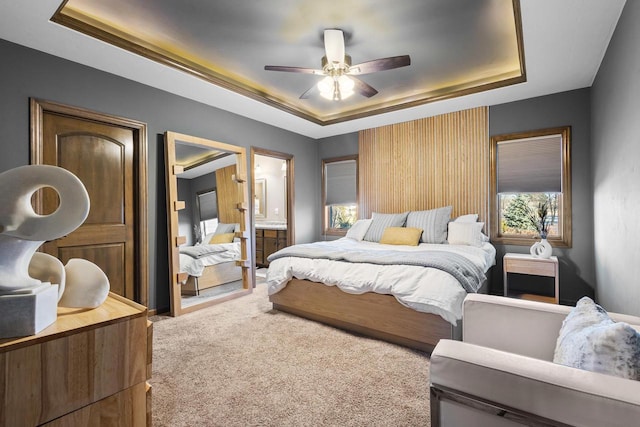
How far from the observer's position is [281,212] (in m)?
6.45

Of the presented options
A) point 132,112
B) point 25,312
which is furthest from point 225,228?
point 25,312

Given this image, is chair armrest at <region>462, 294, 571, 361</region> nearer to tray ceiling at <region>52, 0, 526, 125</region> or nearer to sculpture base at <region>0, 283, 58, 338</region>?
sculpture base at <region>0, 283, 58, 338</region>

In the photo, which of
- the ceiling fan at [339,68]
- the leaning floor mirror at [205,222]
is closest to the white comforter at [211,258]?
the leaning floor mirror at [205,222]

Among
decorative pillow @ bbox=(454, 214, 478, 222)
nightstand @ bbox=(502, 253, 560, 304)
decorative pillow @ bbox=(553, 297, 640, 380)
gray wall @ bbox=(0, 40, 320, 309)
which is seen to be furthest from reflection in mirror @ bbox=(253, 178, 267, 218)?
decorative pillow @ bbox=(553, 297, 640, 380)

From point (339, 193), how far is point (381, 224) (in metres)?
1.43

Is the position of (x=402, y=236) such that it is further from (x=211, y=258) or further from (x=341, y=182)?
(x=211, y=258)

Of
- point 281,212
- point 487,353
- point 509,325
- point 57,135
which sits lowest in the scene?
point 509,325

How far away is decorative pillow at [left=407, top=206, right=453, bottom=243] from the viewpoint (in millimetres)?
3820

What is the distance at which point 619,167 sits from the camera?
2.22m

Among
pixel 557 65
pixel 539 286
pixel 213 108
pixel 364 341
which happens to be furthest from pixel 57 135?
pixel 539 286

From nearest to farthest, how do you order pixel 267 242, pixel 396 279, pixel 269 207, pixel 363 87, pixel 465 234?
pixel 396 279 → pixel 363 87 → pixel 465 234 → pixel 267 242 → pixel 269 207

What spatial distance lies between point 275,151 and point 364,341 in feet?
10.4

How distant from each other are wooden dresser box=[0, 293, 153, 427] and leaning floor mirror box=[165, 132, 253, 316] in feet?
8.26

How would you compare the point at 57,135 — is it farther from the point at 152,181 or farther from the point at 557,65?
the point at 557,65
